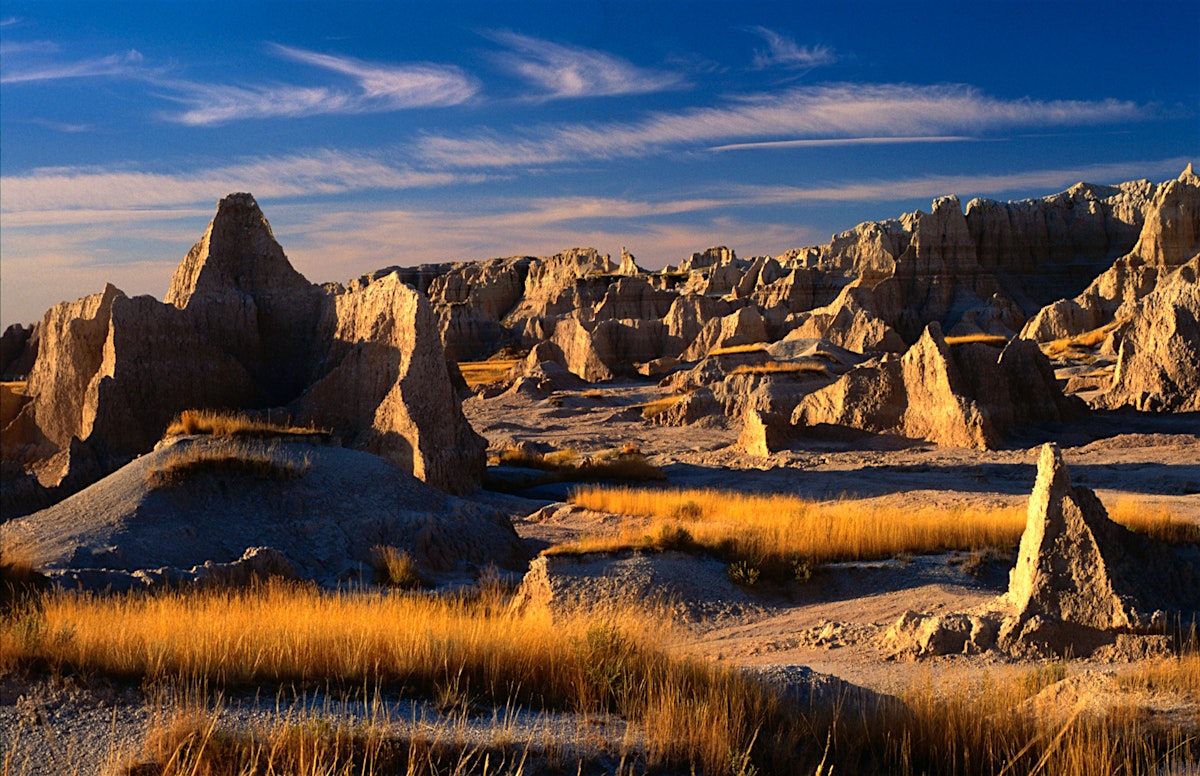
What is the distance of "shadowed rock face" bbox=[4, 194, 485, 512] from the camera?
18531 mm

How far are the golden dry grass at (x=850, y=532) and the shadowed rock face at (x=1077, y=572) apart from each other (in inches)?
139

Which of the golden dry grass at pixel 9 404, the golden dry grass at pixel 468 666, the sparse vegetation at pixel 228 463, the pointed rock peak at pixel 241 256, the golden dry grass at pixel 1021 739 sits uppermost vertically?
the pointed rock peak at pixel 241 256

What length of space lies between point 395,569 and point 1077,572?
7.64 metres

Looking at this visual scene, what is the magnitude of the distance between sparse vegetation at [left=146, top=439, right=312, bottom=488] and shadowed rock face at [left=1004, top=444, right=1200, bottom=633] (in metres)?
9.94

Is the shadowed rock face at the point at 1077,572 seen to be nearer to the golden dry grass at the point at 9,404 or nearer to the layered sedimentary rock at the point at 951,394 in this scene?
the layered sedimentary rock at the point at 951,394

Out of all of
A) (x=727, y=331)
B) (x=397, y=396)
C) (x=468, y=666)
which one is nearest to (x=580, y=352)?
(x=727, y=331)

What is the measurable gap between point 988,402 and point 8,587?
68.0ft

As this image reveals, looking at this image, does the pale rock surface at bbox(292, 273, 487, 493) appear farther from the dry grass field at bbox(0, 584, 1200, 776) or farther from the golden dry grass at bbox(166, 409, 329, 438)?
the dry grass field at bbox(0, 584, 1200, 776)

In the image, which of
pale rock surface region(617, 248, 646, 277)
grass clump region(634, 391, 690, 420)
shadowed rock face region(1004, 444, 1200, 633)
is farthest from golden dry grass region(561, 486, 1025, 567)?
pale rock surface region(617, 248, 646, 277)

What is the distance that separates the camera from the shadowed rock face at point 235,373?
1853 centimetres

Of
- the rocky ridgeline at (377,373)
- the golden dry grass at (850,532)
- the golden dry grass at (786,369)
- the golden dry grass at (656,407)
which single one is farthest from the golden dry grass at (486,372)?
the golden dry grass at (850,532)

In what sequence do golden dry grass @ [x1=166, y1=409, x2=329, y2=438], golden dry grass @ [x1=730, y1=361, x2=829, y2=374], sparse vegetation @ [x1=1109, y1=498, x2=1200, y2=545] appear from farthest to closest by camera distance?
golden dry grass @ [x1=730, y1=361, x2=829, y2=374], golden dry grass @ [x1=166, y1=409, x2=329, y2=438], sparse vegetation @ [x1=1109, y1=498, x2=1200, y2=545]

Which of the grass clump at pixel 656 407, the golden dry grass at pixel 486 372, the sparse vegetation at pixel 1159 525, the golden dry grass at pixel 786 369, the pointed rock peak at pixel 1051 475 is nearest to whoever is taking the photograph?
the pointed rock peak at pixel 1051 475

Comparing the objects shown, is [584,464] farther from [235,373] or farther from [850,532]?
[850,532]
